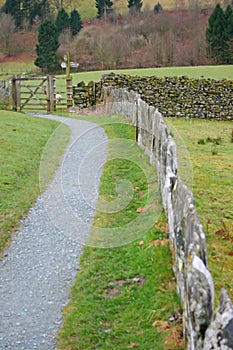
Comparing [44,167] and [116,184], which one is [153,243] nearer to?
[116,184]

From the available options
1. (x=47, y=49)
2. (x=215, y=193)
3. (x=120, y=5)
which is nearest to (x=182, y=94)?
(x=215, y=193)

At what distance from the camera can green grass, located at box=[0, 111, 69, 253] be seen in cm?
979

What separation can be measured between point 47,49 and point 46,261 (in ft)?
235

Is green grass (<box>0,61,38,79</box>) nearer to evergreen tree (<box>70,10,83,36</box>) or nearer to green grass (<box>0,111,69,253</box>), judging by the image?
evergreen tree (<box>70,10,83,36</box>)

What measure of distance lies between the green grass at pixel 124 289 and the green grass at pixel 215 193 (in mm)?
759

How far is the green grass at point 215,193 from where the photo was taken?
717cm

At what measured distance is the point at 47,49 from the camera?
75375mm

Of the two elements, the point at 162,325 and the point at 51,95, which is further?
the point at 51,95

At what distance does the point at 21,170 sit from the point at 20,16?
9867 cm

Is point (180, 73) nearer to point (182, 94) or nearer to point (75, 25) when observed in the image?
point (182, 94)

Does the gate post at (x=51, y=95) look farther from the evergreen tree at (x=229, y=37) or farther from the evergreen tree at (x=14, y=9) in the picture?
the evergreen tree at (x=14, y=9)

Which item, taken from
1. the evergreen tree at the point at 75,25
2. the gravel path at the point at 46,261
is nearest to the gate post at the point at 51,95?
the gravel path at the point at 46,261

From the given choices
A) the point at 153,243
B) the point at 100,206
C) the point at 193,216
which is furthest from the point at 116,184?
the point at 193,216

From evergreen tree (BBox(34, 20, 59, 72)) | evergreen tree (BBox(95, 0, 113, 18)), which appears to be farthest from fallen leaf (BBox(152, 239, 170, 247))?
evergreen tree (BBox(95, 0, 113, 18))
